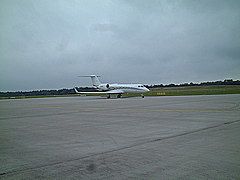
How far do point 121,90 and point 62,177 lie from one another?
48314mm

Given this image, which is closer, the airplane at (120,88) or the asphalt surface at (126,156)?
the asphalt surface at (126,156)

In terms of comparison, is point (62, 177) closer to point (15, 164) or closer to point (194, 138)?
point (15, 164)

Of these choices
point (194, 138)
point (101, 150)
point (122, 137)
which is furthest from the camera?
point (122, 137)

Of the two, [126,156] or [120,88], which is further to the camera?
[120,88]

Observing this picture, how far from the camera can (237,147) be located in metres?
6.76

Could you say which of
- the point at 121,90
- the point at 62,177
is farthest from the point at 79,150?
the point at 121,90

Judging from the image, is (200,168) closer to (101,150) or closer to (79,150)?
(101,150)

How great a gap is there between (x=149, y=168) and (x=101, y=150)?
211 cm

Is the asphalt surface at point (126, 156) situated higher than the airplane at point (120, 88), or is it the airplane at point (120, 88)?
the airplane at point (120, 88)

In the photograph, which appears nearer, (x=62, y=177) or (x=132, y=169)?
(x=62, y=177)

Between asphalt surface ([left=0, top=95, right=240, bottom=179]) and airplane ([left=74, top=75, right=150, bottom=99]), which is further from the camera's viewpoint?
airplane ([left=74, top=75, right=150, bottom=99])

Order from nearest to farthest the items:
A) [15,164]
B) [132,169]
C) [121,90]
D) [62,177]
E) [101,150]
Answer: [62,177] < [132,169] < [15,164] < [101,150] < [121,90]

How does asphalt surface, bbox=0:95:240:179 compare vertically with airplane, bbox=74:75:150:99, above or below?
below

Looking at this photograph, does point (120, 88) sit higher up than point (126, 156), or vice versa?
point (120, 88)
